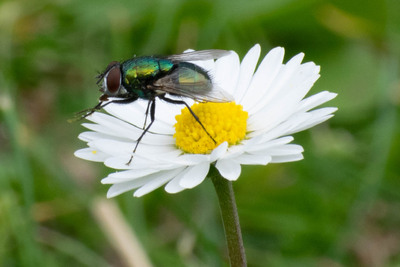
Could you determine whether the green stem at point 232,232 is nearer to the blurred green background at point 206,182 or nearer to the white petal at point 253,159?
the white petal at point 253,159

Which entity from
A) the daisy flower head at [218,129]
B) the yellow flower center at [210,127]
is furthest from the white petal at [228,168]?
the yellow flower center at [210,127]

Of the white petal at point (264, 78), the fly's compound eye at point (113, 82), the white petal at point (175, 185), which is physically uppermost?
the fly's compound eye at point (113, 82)

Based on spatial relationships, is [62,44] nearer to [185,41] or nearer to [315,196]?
[185,41]

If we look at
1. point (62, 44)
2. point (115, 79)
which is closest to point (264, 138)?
point (115, 79)

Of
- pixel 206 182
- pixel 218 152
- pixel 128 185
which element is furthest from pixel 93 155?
Result: pixel 206 182

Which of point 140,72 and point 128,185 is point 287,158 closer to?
point 128,185

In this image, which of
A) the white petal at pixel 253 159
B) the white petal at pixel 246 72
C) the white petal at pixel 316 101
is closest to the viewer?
the white petal at pixel 253 159
